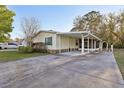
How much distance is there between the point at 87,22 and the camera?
45.6 meters

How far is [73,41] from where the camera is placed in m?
27.1

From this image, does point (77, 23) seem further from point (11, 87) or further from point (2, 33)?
point (11, 87)

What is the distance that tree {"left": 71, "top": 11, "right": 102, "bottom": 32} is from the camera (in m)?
43.3

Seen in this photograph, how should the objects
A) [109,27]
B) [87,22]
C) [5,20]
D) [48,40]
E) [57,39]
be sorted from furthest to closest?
[87,22], [109,27], [48,40], [57,39], [5,20]

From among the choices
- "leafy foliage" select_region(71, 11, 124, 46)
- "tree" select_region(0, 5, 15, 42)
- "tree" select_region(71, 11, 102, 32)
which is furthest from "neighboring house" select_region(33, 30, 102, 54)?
"tree" select_region(71, 11, 102, 32)

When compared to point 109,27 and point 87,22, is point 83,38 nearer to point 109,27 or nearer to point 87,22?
point 109,27

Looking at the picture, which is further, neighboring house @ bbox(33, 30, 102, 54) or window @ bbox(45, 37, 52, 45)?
window @ bbox(45, 37, 52, 45)

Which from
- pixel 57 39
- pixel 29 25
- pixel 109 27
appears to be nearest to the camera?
pixel 57 39

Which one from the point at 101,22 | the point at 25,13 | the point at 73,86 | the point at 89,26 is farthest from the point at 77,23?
the point at 73,86

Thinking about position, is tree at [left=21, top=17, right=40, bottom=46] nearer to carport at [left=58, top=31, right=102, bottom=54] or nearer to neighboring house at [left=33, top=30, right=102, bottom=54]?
carport at [left=58, top=31, right=102, bottom=54]

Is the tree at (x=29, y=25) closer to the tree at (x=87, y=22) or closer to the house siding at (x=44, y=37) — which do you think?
the house siding at (x=44, y=37)

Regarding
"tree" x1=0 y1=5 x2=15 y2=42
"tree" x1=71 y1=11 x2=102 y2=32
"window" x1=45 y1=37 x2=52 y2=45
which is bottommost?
"window" x1=45 y1=37 x2=52 y2=45

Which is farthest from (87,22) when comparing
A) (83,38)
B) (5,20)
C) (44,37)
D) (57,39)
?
(5,20)

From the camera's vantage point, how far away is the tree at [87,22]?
1706 inches
